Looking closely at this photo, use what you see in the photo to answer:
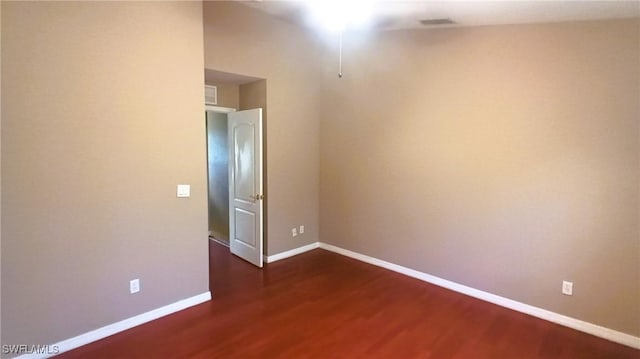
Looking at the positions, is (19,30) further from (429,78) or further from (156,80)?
(429,78)

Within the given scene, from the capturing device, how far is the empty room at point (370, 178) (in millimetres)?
2682

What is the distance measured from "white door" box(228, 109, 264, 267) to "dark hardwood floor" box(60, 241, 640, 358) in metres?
0.68

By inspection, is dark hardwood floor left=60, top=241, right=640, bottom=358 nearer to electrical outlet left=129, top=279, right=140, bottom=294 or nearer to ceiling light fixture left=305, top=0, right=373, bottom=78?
electrical outlet left=129, top=279, right=140, bottom=294

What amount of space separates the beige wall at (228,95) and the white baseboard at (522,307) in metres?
2.84

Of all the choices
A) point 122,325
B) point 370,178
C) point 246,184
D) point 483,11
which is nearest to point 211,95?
point 246,184

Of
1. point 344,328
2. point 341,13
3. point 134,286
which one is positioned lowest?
point 344,328

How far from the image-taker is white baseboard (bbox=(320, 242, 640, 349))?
309 cm

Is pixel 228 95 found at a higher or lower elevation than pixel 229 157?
higher

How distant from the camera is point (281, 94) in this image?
4.83 m

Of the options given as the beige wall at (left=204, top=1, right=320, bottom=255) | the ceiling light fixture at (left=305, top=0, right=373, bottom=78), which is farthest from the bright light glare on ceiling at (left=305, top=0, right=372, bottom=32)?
the beige wall at (left=204, top=1, right=320, bottom=255)

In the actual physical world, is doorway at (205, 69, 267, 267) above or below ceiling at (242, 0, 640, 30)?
below

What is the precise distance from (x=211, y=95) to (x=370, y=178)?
2419 mm

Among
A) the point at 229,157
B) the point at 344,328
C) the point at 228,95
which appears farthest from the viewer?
the point at 229,157

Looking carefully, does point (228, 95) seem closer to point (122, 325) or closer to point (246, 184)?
point (246, 184)
